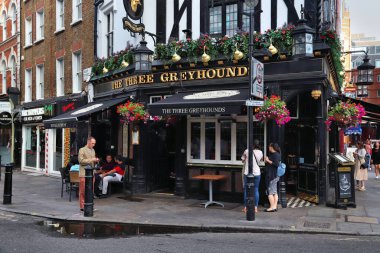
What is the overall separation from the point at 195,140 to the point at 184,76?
191 centimetres

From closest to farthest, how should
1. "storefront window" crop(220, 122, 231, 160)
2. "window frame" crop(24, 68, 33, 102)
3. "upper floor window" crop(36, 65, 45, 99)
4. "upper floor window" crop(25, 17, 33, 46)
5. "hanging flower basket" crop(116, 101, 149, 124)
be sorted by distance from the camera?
1. "storefront window" crop(220, 122, 231, 160)
2. "hanging flower basket" crop(116, 101, 149, 124)
3. "upper floor window" crop(36, 65, 45, 99)
4. "window frame" crop(24, 68, 33, 102)
5. "upper floor window" crop(25, 17, 33, 46)

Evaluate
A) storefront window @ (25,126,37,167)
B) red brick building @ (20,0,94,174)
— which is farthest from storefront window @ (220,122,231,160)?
storefront window @ (25,126,37,167)

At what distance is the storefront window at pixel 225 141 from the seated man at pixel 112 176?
11.1ft

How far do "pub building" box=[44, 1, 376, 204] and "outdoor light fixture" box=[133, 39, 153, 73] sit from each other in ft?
0.73

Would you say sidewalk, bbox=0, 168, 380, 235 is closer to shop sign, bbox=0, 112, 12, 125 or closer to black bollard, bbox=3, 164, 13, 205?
black bollard, bbox=3, 164, 13, 205

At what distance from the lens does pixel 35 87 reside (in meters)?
22.1

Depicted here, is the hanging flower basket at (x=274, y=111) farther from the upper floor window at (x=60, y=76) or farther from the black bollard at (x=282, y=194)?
the upper floor window at (x=60, y=76)

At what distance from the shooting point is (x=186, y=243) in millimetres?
7297

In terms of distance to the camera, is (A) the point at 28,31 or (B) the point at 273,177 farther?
(A) the point at 28,31

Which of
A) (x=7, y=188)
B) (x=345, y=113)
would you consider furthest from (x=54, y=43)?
(x=345, y=113)

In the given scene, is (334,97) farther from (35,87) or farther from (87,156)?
(35,87)

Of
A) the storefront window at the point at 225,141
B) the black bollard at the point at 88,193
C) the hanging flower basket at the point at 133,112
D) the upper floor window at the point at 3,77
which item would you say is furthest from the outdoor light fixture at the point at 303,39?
the upper floor window at the point at 3,77

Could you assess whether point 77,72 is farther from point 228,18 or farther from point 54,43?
point 228,18

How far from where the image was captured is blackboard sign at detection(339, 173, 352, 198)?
10.7 m
